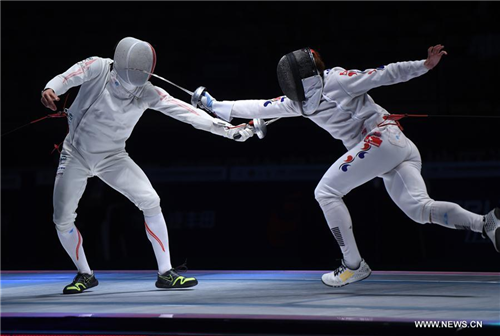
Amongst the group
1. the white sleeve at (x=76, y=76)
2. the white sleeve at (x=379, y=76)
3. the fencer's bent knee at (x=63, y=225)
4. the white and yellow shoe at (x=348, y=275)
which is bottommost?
the white and yellow shoe at (x=348, y=275)

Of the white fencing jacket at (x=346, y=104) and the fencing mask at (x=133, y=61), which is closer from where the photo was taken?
the white fencing jacket at (x=346, y=104)

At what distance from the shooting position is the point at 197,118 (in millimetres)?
3475

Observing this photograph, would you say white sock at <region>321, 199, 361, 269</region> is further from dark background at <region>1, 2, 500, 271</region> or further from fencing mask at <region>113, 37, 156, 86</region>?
dark background at <region>1, 2, 500, 271</region>

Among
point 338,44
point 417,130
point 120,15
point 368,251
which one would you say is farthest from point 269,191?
point 120,15

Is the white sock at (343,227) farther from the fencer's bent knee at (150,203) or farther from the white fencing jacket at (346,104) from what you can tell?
the fencer's bent knee at (150,203)

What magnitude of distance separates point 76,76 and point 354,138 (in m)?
1.62

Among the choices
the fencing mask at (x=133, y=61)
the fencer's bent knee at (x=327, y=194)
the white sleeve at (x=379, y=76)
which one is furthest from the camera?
the fencing mask at (x=133, y=61)

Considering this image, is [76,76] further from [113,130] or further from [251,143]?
[251,143]

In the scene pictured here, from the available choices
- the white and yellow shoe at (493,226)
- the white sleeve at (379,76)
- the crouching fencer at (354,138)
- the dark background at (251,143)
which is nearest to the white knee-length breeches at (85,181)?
the crouching fencer at (354,138)

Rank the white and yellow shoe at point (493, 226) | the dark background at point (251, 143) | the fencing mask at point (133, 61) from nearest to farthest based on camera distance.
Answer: the white and yellow shoe at point (493, 226) → the fencing mask at point (133, 61) → the dark background at point (251, 143)

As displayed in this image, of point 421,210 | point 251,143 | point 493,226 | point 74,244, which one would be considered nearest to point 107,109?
point 74,244

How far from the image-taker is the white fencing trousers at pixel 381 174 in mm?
3029

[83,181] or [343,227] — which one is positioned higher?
[83,181]

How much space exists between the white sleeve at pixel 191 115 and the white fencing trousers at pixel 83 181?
0.41 metres
